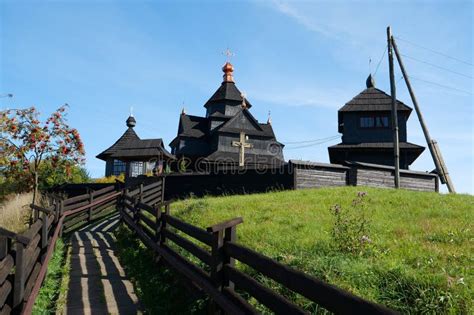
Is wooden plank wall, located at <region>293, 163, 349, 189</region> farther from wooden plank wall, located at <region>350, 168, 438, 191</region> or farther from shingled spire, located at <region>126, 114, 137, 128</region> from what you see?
shingled spire, located at <region>126, 114, 137, 128</region>

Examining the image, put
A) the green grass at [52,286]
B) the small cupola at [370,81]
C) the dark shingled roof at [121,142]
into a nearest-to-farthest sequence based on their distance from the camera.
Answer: the green grass at [52,286] → the small cupola at [370,81] → the dark shingled roof at [121,142]

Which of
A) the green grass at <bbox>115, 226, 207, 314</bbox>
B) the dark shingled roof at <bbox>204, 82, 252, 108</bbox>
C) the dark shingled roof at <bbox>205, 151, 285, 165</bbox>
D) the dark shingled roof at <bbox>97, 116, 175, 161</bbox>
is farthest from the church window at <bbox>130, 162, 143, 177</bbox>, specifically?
the green grass at <bbox>115, 226, 207, 314</bbox>

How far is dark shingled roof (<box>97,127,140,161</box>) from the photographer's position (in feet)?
129

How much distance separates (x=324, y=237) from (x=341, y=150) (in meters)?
19.9

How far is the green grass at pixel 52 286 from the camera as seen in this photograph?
5912 mm

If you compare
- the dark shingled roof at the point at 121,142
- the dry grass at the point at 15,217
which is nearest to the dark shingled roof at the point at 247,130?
the dark shingled roof at the point at 121,142

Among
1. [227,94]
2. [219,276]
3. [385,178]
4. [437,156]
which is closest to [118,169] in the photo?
[227,94]

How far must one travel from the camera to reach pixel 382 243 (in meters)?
7.27

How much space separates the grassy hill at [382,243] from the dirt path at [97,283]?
2.43 m

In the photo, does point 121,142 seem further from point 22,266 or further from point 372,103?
point 22,266

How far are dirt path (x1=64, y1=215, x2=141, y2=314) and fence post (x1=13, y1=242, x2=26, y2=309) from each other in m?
1.21

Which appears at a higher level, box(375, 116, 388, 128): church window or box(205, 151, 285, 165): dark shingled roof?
box(375, 116, 388, 128): church window

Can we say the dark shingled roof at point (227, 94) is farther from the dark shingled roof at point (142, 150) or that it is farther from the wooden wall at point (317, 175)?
the wooden wall at point (317, 175)

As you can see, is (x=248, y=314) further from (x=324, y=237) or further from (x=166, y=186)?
(x=166, y=186)
